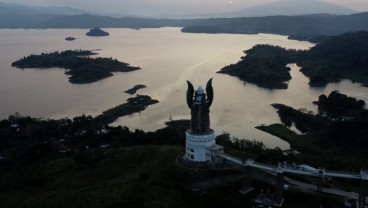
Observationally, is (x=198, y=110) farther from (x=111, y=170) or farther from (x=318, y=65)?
(x=318, y=65)

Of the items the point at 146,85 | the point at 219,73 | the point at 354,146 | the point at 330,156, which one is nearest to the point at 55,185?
the point at 330,156

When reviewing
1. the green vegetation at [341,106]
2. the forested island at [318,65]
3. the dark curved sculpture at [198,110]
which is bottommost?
the green vegetation at [341,106]

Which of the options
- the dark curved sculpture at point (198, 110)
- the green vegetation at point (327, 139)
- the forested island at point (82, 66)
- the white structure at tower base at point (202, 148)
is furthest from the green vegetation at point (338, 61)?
the white structure at tower base at point (202, 148)

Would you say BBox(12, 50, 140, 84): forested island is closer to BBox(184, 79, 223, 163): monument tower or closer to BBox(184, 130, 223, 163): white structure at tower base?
BBox(184, 79, 223, 163): monument tower

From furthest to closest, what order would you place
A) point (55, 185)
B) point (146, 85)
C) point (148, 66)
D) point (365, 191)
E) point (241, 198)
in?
point (148, 66)
point (146, 85)
point (55, 185)
point (241, 198)
point (365, 191)

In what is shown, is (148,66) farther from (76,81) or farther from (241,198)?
(241,198)

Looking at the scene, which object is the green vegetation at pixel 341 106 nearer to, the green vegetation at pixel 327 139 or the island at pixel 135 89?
the green vegetation at pixel 327 139

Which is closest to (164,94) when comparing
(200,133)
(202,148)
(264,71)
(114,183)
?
(264,71)
